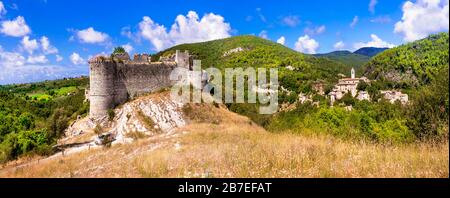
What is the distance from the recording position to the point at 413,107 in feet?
62.5

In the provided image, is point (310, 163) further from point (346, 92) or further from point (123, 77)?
point (346, 92)

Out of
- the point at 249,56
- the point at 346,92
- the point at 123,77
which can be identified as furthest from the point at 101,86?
the point at 249,56

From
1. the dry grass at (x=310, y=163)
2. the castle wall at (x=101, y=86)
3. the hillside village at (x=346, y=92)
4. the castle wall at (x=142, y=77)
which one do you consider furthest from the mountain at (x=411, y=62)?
the dry grass at (x=310, y=163)

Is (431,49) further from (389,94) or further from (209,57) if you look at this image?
(209,57)

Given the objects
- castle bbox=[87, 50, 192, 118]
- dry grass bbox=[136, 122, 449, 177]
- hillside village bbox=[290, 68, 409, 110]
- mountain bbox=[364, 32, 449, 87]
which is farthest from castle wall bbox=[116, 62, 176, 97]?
mountain bbox=[364, 32, 449, 87]

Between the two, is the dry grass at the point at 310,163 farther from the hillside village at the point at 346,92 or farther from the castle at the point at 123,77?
the hillside village at the point at 346,92

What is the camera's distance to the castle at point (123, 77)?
29.2 meters

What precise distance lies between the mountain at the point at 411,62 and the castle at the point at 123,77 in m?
99.2

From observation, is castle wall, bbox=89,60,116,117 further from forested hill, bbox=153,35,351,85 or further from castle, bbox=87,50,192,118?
forested hill, bbox=153,35,351,85

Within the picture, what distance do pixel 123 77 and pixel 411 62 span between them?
12811 centimetres

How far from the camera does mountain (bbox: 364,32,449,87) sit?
121312 mm

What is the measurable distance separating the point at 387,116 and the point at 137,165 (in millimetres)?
36576

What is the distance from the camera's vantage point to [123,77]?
1195 inches

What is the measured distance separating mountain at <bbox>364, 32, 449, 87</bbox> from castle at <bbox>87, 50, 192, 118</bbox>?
99.2 m
